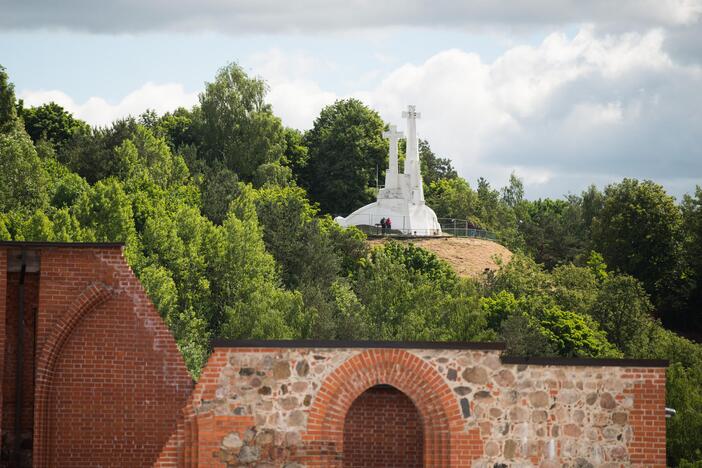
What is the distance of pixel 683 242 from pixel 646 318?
18018 mm

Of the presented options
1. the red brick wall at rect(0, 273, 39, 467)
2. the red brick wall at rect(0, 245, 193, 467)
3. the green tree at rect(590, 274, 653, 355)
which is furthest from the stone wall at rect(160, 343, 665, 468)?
the green tree at rect(590, 274, 653, 355)

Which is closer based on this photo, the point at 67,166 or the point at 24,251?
the point at 24,251

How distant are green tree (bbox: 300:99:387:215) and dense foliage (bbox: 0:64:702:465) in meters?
0.17

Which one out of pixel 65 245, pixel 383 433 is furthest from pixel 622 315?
pixel 65 245

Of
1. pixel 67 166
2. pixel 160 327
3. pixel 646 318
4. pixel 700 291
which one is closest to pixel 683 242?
pixel 700 291

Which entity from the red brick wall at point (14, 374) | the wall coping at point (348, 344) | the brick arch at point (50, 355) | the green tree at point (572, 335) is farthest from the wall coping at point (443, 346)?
the green tree at point (572, 335)

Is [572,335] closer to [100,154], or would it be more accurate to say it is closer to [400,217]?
[400,217]

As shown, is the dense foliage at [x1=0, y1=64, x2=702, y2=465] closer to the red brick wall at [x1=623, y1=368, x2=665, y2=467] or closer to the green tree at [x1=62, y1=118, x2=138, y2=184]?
the green tree at [x1=62, y1=118, x2=138, y2=184]

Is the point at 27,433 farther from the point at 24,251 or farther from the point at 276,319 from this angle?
the point at 276,319

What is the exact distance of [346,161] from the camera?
358ft

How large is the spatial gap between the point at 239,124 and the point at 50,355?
80.5m

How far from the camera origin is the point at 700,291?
9088 cm

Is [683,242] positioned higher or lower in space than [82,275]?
higher

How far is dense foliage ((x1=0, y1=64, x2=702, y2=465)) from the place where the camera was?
205 ft
